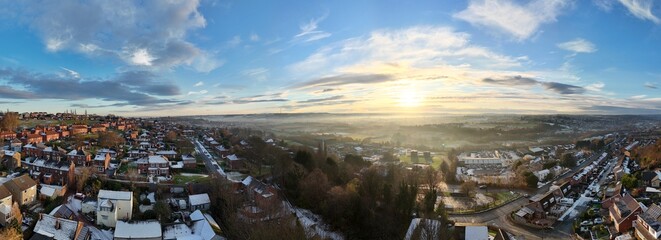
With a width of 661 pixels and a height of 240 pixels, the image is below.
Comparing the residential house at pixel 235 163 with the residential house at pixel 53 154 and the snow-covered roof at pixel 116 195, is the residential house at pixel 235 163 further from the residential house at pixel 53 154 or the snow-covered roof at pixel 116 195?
the snow-covered roof at pixel 116 195

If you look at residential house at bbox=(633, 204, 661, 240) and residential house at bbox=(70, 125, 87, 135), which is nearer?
residential house at bbox=(633, 204, 661, 240)

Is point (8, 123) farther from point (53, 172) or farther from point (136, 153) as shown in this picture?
point (53, 172)

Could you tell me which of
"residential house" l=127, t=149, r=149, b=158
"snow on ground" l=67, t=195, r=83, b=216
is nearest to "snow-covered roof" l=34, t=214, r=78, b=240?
"snow on ground" l=67, t=195, r=83, b=216

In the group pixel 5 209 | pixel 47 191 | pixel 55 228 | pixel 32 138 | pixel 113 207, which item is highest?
pixel 32 138

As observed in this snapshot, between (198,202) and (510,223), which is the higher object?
(198,202)

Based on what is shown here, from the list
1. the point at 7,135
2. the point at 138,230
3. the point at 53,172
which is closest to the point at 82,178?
the point at 53,172

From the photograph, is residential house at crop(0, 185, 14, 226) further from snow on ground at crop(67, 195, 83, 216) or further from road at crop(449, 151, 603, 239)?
road at crop(449, 151, 603, 239)
